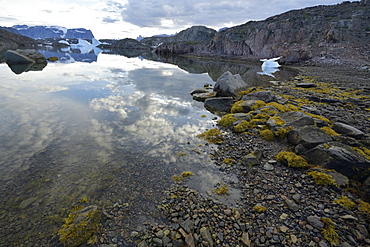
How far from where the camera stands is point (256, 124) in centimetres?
1274

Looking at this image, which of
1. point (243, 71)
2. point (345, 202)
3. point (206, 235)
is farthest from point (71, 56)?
point (345, 202)

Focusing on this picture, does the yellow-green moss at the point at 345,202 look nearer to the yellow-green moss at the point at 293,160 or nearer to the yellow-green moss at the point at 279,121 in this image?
the yellow-green moss at the point at 293,160

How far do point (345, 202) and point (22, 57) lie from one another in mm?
60118

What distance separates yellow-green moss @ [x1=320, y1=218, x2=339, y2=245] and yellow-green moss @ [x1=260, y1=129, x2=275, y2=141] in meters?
5.88

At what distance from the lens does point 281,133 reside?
1073cm

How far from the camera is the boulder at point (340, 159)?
6816 mm

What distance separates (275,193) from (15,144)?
13.1 m

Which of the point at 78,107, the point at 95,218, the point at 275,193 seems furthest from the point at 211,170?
the point at 78,107

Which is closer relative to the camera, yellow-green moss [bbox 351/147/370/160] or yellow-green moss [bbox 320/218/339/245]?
yellow-green moss [bbox 320/218/339/245]

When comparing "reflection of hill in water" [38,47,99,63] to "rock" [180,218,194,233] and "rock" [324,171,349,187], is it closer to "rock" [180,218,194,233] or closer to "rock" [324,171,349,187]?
"rock" [180,218,194,233]

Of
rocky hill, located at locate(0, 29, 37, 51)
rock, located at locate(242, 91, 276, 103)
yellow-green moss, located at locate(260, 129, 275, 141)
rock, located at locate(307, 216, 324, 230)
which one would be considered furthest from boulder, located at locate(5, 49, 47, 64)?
rocky hill, located at locate(0, 29, 37, 51)

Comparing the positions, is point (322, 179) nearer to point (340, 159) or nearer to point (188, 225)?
point (340, 159)

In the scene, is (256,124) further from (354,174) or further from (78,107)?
(78,107)

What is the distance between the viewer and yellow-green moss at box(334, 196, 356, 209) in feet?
19.0
